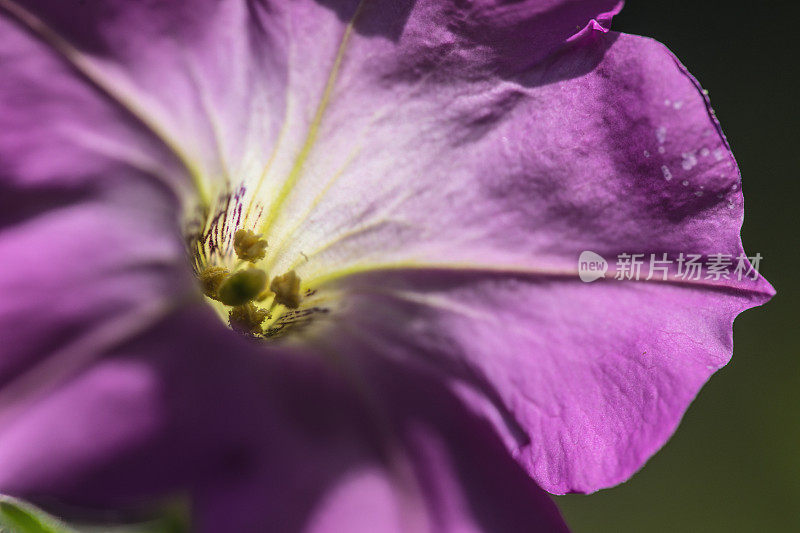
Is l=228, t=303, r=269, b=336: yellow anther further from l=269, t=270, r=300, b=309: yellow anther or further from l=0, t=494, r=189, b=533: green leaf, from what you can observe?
l=0, t=494, r=189, b=533: green leaf

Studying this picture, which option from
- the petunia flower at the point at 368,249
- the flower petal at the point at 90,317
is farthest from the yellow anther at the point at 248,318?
the flower petal at the point at 90,317

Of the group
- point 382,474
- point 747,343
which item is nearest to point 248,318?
point 382,474

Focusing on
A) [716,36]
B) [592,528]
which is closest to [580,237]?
[592,528]

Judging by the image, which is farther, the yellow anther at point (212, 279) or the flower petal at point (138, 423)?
the yellow anther at point (212, 279)

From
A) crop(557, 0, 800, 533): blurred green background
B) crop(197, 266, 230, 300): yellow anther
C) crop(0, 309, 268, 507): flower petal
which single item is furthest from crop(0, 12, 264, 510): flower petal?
crop(557, 0, 800, 533): blurred green background

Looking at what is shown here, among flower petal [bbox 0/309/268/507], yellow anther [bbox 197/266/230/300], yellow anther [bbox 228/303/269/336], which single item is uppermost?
flower petal [bbox 0/309/268/507]

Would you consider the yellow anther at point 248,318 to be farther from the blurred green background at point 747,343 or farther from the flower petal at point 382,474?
the blurred green background at point 747,343

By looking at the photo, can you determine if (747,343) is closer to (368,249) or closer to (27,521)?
(368,249)
